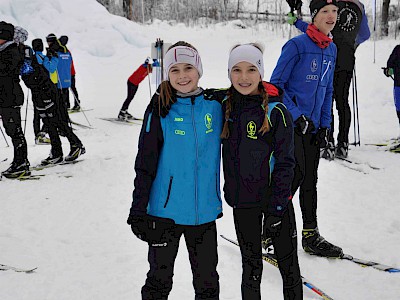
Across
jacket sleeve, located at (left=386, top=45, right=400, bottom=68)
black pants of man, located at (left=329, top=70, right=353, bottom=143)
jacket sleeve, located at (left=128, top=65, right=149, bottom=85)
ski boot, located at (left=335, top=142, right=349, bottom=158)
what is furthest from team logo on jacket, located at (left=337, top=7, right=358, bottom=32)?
jacket sleeve, located at (left=128, top=65, right=149, bottom=85)

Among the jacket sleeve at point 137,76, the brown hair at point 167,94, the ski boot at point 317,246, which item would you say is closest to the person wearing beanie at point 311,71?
the ski boot at point 317,246

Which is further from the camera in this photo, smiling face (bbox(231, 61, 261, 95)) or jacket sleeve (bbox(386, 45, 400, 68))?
jacket sleeve (bbox(386, 45, 400, 68))

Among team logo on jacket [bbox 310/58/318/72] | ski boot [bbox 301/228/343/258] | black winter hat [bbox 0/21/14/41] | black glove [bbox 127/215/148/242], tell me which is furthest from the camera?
black winter hat [bbox 0/21/14/41]

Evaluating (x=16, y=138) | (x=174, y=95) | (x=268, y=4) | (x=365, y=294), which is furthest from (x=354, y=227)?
(x=268, y=4)

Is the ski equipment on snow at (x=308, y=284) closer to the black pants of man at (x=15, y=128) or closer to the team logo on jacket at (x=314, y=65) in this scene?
the team logo on jacket at (x=314, y=65)

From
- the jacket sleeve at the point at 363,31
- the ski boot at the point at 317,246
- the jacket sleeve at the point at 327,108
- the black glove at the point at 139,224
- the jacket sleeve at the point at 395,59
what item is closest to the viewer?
the black glove at the point at 139,224

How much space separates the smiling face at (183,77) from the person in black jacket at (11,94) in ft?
12.2

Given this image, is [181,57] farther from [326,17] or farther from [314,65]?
[326,17]

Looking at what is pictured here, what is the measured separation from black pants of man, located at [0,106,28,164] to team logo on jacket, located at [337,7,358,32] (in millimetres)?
4572

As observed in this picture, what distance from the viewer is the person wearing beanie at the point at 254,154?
2299mm

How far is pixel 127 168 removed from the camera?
635 cm

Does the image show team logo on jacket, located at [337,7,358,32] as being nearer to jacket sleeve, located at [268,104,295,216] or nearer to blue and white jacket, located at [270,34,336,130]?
blue and white jacket, located at [270,34,336,130]

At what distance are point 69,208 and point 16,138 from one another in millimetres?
1598

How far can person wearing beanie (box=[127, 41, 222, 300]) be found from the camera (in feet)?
7.43
